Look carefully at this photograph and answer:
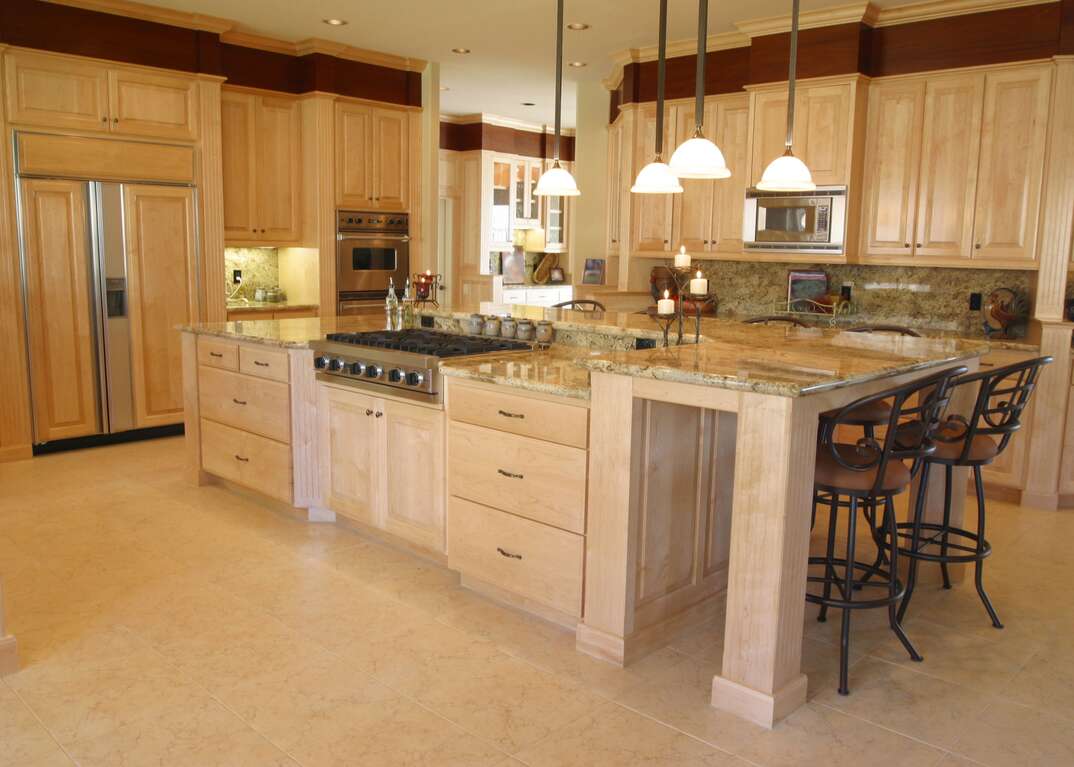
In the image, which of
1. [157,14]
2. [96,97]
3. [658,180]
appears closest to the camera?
[658,180]

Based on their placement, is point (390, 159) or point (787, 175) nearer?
point (787, 175)

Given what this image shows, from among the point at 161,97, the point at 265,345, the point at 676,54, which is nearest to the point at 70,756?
the point at 265,345

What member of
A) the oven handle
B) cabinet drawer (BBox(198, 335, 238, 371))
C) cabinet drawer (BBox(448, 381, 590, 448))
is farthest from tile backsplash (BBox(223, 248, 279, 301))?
cabinet drawer (BBox(448, 381, 590, 448))

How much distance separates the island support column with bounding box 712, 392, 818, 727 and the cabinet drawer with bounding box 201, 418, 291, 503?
7.90 ft

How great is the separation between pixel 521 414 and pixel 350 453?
3.93ft

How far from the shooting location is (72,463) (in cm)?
530

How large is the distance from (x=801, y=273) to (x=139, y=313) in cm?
450

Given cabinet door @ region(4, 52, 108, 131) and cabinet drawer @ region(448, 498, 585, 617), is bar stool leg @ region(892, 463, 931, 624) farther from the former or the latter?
cabinet door @ region(4, 52, 108, 131)

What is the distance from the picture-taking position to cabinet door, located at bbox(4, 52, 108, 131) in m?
5.13

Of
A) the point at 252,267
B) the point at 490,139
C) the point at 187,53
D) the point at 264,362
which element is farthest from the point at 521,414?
the point at 490,139

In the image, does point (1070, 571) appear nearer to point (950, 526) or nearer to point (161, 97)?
point (950, 526)

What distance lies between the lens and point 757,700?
2455 millimetres

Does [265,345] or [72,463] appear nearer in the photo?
[265,345]

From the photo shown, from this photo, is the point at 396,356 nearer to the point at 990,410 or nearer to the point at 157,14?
the point at 990,410
